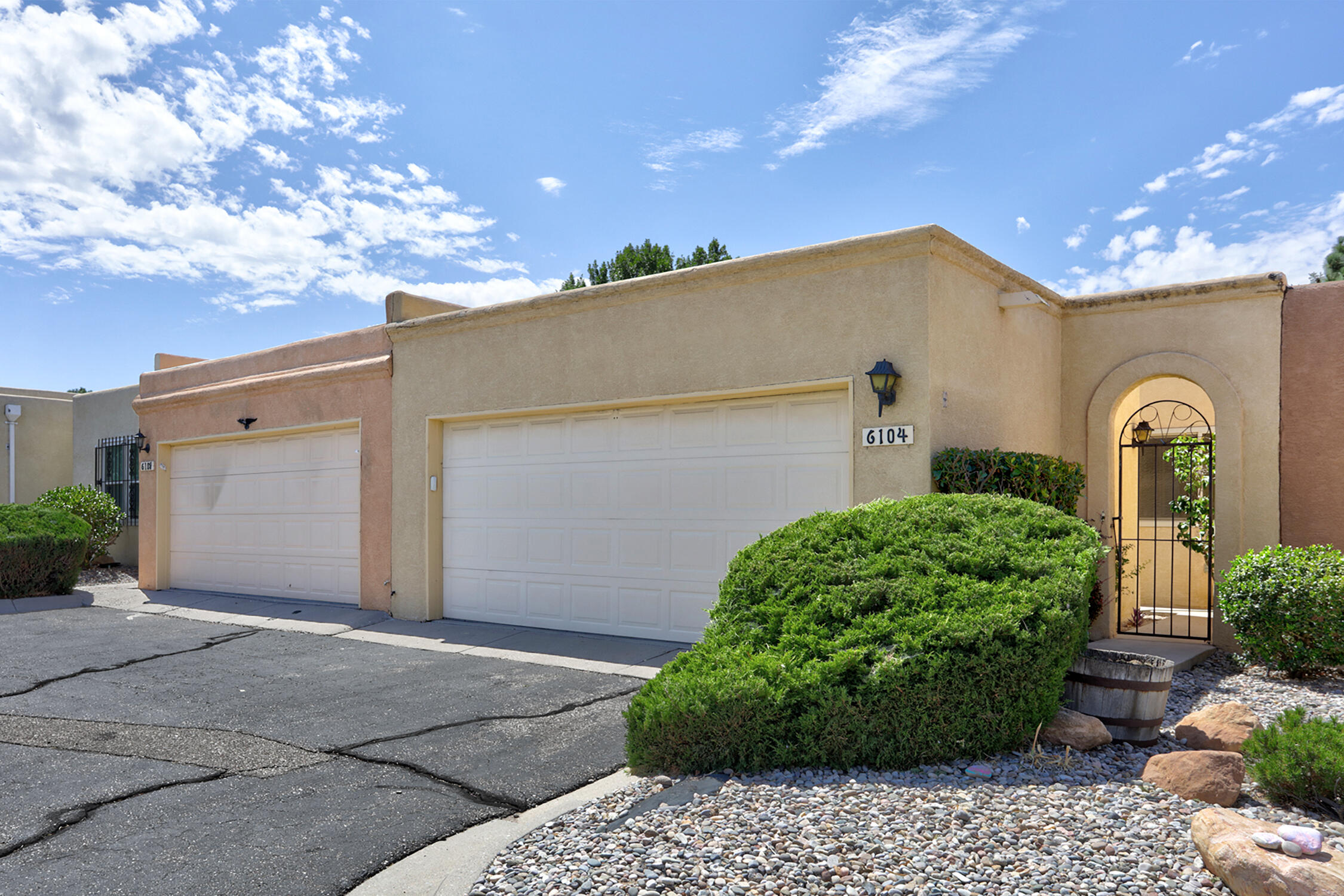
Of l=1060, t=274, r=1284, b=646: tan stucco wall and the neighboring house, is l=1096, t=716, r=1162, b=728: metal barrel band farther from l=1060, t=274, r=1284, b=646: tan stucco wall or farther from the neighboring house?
the neighboring house

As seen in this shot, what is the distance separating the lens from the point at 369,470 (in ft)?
37.3

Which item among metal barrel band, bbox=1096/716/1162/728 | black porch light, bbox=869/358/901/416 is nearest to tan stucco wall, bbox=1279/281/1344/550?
black porch light, bbox=869/358/901/416

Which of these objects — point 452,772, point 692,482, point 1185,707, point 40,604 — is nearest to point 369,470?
point 692,482

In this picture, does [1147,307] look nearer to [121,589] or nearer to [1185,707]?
[1185,707]

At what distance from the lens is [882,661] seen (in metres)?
4.34

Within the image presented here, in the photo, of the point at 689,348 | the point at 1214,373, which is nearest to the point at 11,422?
the point at 689,348

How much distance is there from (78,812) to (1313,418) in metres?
10.3

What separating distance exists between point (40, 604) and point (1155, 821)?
567 inches

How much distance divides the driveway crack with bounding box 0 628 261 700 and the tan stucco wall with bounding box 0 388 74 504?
12.7 metres

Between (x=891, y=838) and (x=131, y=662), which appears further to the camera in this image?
(x=131, y=662)

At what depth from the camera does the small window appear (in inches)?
683

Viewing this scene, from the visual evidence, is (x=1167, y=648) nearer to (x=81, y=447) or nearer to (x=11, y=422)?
(x=81, y=447)

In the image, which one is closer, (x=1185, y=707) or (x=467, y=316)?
(x=1185, y=707)

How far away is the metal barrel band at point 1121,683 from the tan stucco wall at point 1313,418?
16.9 ft
